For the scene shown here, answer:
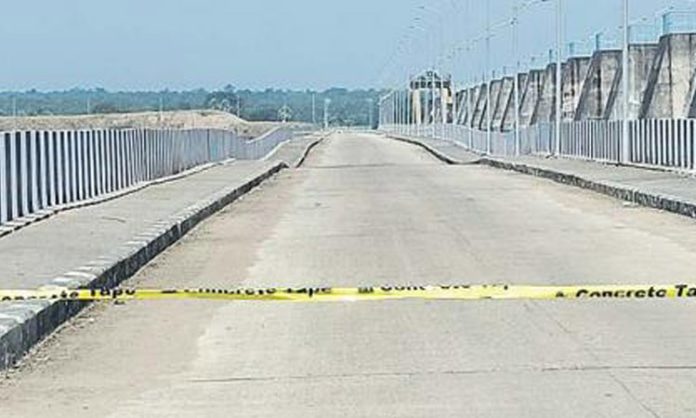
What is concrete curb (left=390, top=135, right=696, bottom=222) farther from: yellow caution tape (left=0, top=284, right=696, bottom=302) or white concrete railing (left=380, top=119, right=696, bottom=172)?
yellow caution tape (left=0, top=284, right=696, bottom=302)

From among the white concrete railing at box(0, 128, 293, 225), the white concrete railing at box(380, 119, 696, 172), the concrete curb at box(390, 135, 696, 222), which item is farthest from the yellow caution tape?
the white concrete railing at box(380, 119, 696, 172)

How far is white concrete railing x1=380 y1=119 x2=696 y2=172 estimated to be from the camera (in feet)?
138

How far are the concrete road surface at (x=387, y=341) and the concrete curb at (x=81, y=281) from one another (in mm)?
170

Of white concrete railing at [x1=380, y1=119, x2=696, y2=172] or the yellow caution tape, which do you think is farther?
white concrete railing at [x1=380, y1=119, x2=696, y2=172]

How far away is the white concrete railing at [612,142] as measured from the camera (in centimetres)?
4216

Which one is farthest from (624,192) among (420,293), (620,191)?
(420,293)

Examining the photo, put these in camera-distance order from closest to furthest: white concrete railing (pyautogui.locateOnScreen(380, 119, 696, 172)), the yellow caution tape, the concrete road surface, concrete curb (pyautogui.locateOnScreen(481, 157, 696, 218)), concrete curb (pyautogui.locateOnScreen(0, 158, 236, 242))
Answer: the concrete road surface → the yellow caution tape → concrete curb (pyautogui.locateOnScreen(0, 158, 236, 242)) → concrete curb (pyautogui.locateOnScreen(481, 157, 696, 218)) → white concrete railing (pyautogui.locateOnScreen(380, 119, 696, 172))

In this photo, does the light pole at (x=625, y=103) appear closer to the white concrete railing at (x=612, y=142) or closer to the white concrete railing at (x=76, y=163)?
the white concrete railing at (x=612, y=142)

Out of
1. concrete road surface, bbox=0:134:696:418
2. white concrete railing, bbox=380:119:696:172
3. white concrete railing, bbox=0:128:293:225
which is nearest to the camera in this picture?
concrete road surface, bbox=0:134:696:418

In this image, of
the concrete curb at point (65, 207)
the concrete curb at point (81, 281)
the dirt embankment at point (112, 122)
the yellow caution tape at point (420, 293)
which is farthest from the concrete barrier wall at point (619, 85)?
the yellow caution tape at point (420, 293)

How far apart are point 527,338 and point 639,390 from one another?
7.63 feet

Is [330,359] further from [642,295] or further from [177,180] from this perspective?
[177,180]

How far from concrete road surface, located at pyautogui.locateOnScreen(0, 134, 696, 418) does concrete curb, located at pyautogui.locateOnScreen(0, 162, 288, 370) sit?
0.17m

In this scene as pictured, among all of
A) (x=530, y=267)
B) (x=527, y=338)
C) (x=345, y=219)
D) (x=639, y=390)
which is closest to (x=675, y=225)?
(x=345, y=219)
